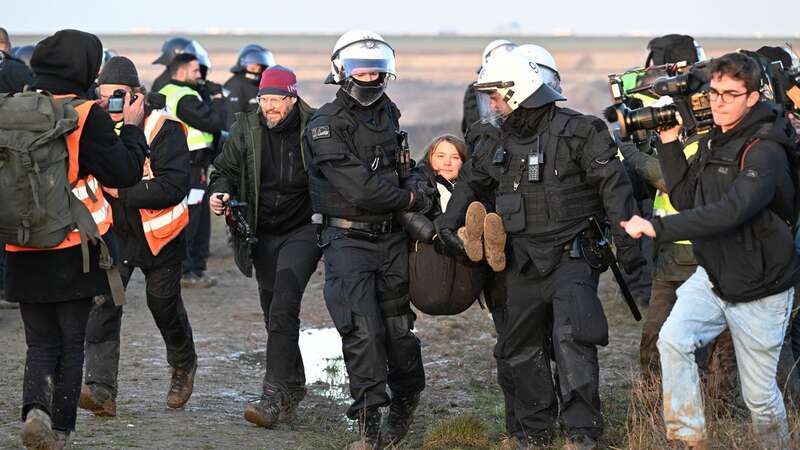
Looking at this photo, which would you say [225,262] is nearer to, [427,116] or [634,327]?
[634,327]

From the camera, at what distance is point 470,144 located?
7203 mm

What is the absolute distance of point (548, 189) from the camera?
670 cm

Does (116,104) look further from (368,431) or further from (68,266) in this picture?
(368,431)

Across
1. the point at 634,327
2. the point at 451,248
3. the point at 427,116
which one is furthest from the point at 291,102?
the point at 427,116

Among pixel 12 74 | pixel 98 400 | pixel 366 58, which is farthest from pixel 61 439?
pixel 12 74

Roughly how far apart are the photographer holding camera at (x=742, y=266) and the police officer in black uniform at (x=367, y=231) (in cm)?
172

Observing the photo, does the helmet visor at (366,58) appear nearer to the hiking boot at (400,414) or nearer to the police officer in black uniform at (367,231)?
the police officer in black uniform at (367,231)

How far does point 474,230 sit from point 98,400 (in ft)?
8.16

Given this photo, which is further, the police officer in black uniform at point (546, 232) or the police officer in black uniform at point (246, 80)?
the police officer in black uniform at point (246, 80)

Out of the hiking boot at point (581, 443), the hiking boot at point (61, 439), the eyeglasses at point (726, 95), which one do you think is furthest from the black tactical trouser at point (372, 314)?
the eyeglasses at point (726, 95)

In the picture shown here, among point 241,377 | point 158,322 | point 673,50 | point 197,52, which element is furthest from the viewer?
point 197,52

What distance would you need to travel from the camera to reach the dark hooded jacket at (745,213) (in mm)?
5691

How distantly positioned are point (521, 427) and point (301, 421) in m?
1.55

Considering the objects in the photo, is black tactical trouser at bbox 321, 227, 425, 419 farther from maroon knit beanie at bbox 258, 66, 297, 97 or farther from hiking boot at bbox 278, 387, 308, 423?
maroon knit beanie at bbox 258, 66, 297, 97
